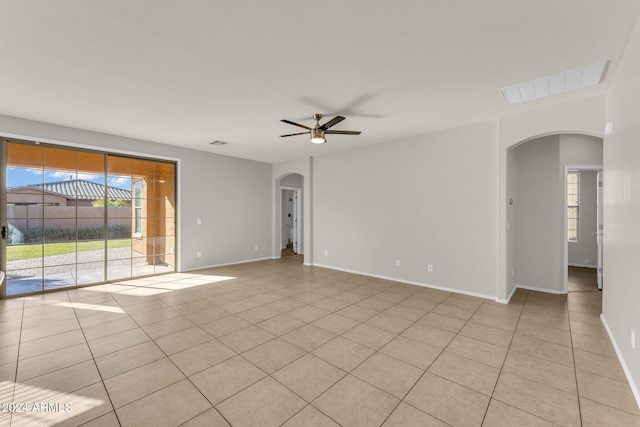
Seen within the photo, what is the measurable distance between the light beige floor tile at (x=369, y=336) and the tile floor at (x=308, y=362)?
0.02 metres

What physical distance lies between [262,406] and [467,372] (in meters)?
1.69

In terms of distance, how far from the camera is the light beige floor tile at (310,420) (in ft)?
5.58

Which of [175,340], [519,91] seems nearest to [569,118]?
[519,91]

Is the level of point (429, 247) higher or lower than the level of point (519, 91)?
lower

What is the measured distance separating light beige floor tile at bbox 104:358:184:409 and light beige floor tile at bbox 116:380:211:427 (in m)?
0.08

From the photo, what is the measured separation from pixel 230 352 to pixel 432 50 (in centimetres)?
332

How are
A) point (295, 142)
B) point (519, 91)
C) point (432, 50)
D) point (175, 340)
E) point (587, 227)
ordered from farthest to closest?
point (587, 227)
point (295, 142)
point (519, 91)
point (175, 340)
point (432, 50)

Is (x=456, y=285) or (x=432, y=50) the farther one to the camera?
(x=456, y=285)

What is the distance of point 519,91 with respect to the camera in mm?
3111

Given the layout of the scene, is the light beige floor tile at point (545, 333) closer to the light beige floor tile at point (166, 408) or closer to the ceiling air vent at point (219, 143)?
the light beige floor tile at point (166, 408)

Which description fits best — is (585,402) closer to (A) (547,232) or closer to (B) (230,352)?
(B) (230,352)

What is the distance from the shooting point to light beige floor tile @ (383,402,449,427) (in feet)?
5.60

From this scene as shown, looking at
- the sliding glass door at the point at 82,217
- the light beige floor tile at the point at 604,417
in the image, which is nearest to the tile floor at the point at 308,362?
the light beige floor tile at the point at 604,417

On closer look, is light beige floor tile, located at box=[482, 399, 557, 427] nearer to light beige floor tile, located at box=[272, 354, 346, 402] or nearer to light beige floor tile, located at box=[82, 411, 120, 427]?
light beige floor tile, located at box=[272, 354, 346, 402]
